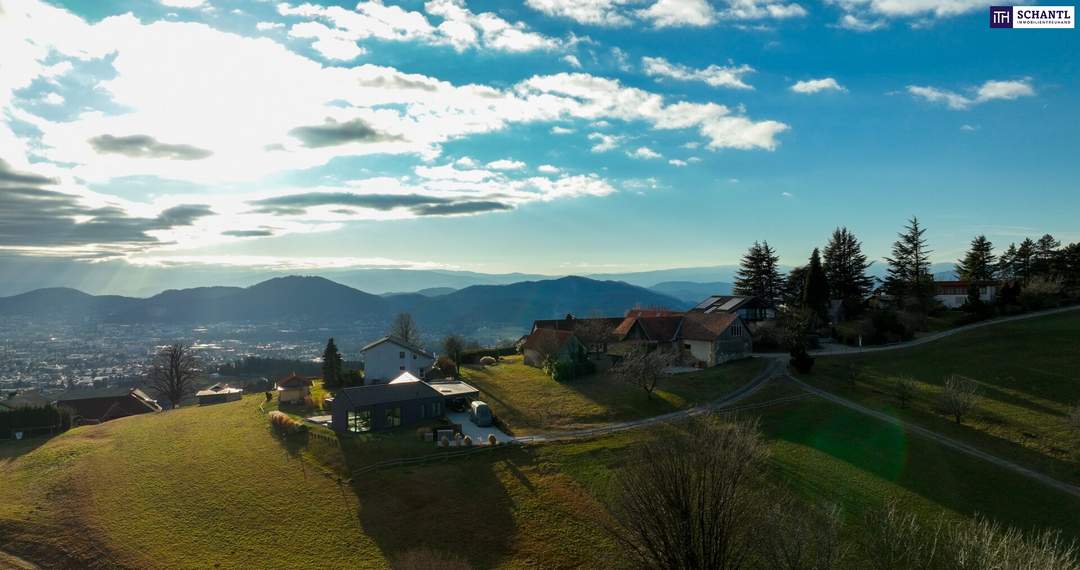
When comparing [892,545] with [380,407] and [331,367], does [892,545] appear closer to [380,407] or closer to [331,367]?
[380,407]

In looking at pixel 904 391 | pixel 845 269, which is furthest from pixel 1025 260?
pixel 904 391

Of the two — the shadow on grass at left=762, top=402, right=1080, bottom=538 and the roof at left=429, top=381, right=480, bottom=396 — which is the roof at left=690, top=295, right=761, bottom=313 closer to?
the shadow on grass at left=762, top=402, right=1080, bottom=538

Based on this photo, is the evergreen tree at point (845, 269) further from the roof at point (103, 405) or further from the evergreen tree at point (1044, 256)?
the roof at point (103, 405)

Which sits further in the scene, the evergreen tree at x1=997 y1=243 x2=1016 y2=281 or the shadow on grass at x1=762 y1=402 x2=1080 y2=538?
the evergreen tree at x1=997 y1=243 x2=1016 y2=281

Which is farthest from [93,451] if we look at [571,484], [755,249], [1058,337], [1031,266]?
[1031,266]

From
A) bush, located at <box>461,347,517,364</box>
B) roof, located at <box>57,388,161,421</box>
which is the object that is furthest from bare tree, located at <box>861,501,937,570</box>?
roof, located at <box>57,388,161,421</box>
